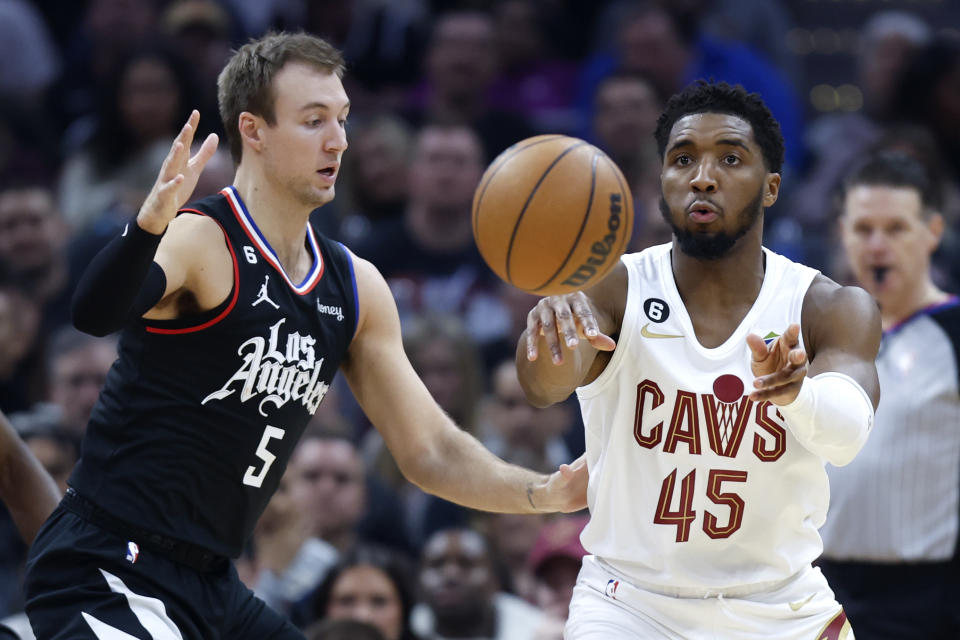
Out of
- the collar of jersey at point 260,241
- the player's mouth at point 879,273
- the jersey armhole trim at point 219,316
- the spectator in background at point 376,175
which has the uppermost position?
the spectator in background at point 376,175

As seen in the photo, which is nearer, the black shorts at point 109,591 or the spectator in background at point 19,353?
the black shorts at point 109,591

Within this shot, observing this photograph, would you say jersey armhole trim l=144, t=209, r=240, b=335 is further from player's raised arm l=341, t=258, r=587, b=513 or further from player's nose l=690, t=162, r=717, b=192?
player's nose l=690, t=162, r=717, b=192

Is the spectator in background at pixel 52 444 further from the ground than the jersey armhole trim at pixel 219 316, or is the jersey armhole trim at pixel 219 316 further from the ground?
the jersey armhole trim at pixel 219 316

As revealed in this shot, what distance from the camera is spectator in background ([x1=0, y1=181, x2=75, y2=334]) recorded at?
928cm

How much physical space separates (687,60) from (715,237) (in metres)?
6.30

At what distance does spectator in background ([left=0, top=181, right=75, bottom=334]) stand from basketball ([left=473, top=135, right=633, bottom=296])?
18.0ft

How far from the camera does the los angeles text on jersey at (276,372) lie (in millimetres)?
4465

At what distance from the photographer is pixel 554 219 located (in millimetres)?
4500

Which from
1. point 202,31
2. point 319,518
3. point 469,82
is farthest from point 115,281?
point 202,31

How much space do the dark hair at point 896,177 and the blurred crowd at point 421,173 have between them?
4.68 feet

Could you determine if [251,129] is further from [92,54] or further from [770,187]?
[92,54]

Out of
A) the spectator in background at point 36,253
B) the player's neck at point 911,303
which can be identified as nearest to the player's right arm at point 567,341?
the player's neck at point 911,303

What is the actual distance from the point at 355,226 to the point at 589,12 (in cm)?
347

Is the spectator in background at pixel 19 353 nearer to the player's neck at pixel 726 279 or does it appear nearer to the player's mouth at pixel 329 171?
the player's mouth at pixel 329 171
